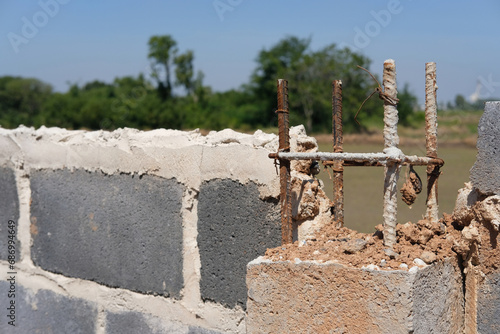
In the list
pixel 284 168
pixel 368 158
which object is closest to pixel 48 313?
pixel 284 168

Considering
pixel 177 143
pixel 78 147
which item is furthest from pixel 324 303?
pixel 78 147

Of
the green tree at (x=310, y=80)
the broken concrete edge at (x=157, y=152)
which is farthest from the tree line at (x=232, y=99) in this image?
the broken concrete edge at (x=157, y=152)

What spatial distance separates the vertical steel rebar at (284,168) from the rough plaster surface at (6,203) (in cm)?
145

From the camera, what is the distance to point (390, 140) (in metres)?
1.35

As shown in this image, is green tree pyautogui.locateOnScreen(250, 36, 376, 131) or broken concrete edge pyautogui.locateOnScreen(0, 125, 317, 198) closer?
broken concrete edge pyautogui.locateOnScreen(0, 125, 317, 198)

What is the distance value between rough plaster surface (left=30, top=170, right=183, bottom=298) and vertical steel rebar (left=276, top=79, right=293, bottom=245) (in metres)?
0.52

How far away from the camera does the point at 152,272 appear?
2035 mm

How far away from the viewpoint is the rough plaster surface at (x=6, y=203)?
2459mm

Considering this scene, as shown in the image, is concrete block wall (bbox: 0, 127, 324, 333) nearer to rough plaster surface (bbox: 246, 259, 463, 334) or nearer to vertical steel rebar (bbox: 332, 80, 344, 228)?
vertical steel rebar (bbox: 332, 80, 344, 228)

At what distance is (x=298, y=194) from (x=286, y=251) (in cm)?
27

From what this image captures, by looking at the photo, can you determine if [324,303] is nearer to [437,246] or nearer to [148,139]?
[437,246]

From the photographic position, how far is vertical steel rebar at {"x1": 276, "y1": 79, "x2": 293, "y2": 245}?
1.51 metres

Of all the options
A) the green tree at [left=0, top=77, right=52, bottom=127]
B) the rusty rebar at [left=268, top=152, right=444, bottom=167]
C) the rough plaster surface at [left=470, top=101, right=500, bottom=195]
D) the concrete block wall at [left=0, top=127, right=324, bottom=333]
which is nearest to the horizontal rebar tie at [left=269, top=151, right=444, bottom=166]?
the rusty rebar at [left=268, top=152, right=444, bottom=167]

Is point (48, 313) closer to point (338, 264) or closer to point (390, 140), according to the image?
point (338, 264)
